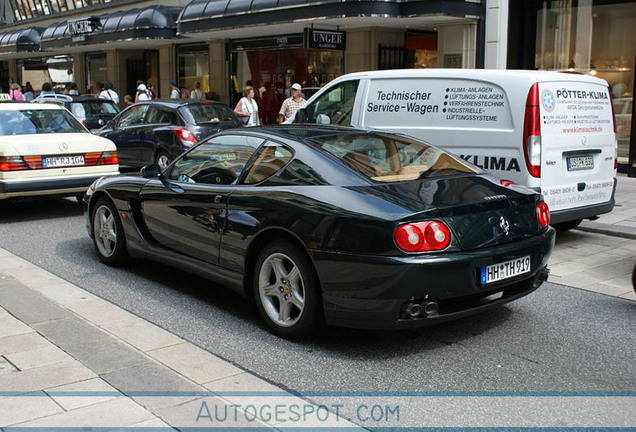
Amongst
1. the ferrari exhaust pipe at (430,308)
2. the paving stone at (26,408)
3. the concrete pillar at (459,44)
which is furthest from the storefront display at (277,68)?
the paving stone at (26,408)

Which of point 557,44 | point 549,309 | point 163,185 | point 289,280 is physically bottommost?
point 549,309

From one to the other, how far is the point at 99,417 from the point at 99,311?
199 cm

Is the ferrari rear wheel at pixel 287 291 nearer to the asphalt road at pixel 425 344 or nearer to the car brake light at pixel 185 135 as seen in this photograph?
the asphalt road at pixel 425 344

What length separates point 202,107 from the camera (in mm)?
13539

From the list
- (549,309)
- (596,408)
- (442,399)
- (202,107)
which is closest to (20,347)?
(442,399)

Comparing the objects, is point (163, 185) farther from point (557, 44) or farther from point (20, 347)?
point (557, 44)

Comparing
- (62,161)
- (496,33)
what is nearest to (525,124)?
(62,161)

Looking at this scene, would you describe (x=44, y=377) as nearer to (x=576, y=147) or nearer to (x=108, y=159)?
(x=576, y=147)

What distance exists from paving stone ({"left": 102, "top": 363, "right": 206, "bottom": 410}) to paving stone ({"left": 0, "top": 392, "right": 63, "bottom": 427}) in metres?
0.36

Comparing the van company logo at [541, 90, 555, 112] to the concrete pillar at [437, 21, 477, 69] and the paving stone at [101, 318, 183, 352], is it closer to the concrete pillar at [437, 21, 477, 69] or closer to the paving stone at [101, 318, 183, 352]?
the paving stone at [101, 318, 183, 352]

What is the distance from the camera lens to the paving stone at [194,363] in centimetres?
414

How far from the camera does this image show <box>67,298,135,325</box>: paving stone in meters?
5.22

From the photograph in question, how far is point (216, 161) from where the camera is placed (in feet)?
18.9

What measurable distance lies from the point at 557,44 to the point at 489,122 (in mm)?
9438
